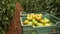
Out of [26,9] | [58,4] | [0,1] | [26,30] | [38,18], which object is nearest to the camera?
[26,30]

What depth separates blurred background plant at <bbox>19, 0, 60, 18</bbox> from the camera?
4309 mm

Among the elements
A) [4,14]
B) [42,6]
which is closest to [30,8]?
[42,6]

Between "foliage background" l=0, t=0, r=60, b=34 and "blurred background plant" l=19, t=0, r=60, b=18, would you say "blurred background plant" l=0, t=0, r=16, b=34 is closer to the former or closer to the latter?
"foliage background" l=0, t=0, r=60, b=34

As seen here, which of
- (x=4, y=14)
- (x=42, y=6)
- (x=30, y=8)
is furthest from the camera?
(x=30, y=8)

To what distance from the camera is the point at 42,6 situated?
5.14 metres

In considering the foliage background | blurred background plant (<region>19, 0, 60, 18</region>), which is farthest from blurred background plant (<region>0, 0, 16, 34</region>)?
blurred background plant (<region>19, 0, 60, 18</region>)

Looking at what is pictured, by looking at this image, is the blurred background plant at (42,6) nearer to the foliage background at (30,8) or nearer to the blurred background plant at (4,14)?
the foliage background at (30,8)

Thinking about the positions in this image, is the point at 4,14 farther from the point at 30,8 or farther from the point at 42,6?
the point at 42,6

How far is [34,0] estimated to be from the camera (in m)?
5.41

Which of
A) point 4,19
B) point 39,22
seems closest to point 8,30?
point 4,19

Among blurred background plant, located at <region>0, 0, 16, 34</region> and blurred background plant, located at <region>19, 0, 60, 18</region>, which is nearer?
blurred background plant, located at <region>19, 0, 60, 18</region>

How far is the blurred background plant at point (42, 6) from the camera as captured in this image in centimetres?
431

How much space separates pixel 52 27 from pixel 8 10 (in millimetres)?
2576

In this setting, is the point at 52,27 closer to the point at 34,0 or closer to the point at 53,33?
the point at 53,33
